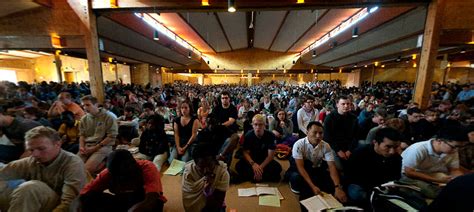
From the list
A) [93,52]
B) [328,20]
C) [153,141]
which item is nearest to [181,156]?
[153,141]

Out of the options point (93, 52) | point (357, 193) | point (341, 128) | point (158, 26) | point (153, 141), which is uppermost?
point (158, 26)

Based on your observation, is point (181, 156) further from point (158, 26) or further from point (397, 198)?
point (158, 26)

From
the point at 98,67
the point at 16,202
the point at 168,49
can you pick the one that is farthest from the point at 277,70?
the point at 16,202

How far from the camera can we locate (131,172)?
1.73 m

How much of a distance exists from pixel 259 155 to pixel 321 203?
45.5 inches

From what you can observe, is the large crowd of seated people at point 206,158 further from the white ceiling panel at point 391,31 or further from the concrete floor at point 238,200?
the white ceiling panel at point 391,31

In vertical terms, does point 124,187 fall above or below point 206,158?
below

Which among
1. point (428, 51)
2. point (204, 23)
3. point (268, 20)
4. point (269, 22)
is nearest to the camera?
point (428, 51)

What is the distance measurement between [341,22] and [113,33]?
1042 cm

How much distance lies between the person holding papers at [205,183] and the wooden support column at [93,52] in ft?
15.7

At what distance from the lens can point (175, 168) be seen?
3471mm

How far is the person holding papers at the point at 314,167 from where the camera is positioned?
2.52 metres

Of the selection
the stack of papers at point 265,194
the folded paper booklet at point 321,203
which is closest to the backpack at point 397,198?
the folded paper booklet at point 321,203

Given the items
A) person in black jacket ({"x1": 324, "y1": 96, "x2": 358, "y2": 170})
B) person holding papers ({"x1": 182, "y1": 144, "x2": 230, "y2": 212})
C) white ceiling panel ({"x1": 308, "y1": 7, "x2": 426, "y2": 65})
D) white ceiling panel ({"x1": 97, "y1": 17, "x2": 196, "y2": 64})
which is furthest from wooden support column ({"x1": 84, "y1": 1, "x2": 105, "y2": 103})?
white ceiling panel ({"x1": 308, "y1": 7, "x2": 426, "y2": 65})
